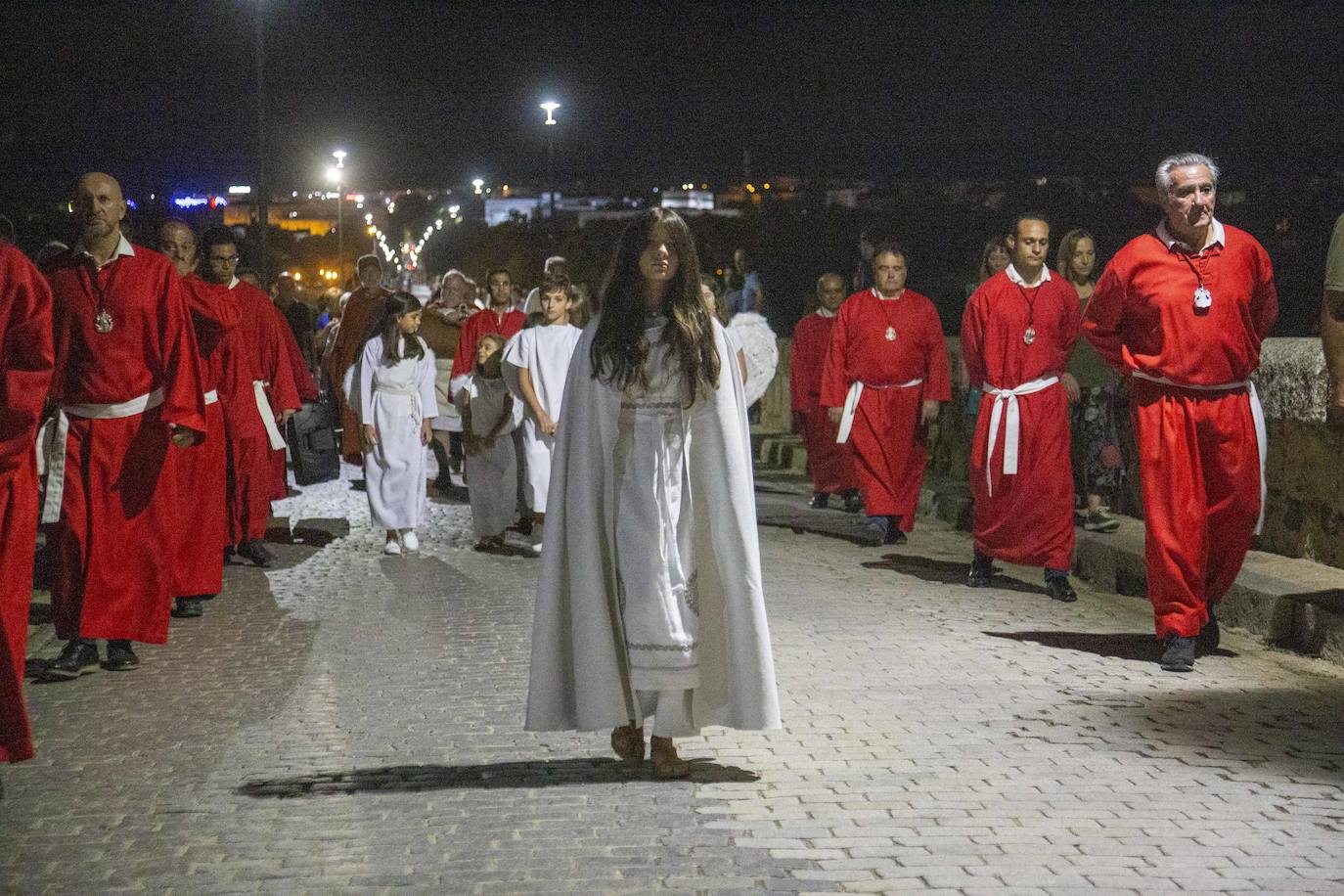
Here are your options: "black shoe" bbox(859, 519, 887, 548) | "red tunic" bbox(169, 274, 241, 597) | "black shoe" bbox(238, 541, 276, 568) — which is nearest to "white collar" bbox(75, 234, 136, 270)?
"red tunic" bbox(169, 274, 241, 597)

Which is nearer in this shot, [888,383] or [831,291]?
[888,383]

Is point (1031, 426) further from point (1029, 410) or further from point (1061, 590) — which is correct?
point (1061, 590)

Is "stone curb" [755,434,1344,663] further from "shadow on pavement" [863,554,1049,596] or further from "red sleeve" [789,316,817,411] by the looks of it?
"red sleeve" [789,316,817,411]

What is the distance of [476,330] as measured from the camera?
14070mm

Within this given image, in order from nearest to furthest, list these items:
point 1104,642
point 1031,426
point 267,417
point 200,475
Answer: point 1104,642
point 200,475
point 1031,426
point 267,417

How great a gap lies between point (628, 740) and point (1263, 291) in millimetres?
3811

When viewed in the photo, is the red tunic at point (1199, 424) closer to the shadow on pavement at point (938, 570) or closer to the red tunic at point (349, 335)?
the shadow on pavement at point (938, 570)

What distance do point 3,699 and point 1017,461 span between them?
19.7 feet

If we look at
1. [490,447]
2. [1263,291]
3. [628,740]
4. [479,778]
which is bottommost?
[479,778]

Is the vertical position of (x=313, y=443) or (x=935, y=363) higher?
(x=935, y=363)

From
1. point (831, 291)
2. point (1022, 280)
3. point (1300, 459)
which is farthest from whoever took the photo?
point (831, 291)

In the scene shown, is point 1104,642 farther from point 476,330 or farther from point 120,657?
point 476,330

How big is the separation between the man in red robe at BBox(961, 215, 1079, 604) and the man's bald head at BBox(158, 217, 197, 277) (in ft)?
14.5

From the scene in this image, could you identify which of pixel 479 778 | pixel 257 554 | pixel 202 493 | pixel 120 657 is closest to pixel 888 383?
pixel 257 554
